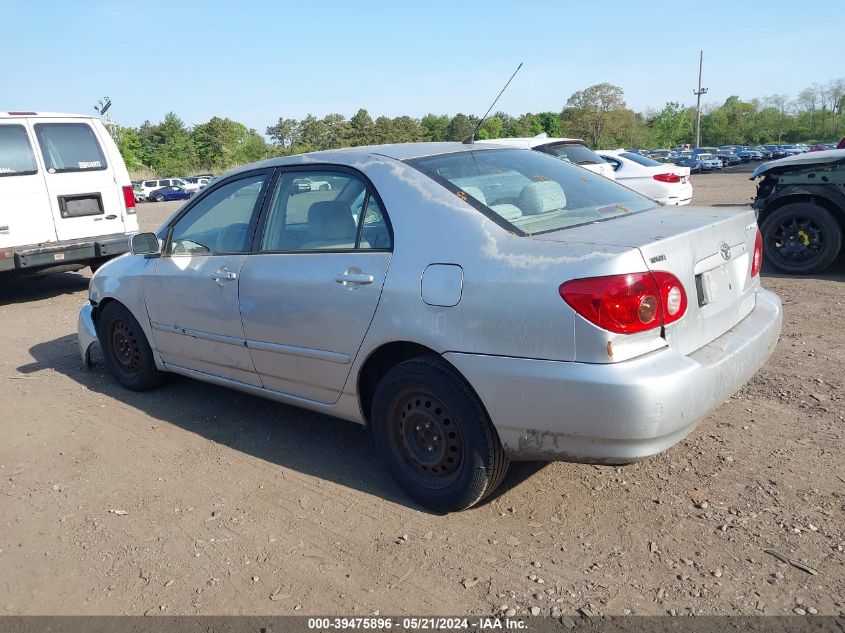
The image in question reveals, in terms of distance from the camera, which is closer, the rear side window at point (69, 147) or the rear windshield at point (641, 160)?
the rear side window at point (69, 147)

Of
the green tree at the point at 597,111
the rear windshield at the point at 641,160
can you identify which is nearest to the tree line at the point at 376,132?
the green tree at the point at 597,111

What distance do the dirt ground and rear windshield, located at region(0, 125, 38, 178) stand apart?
4682mm

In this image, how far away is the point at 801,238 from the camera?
299 inches

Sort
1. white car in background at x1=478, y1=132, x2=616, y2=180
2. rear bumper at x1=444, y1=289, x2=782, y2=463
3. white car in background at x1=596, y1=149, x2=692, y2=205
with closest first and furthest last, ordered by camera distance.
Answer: rear bumper at x1=444, y1=289, x2=782, y2=463
white car in background at x1=478, y1=132, x2=616, y2=180
white car in background at x1=596, y1=149, x2=692, y2=205

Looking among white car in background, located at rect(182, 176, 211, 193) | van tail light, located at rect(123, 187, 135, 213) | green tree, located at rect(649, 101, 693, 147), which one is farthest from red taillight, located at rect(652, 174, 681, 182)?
green tree, located at rect(649, 101, 693, 147)

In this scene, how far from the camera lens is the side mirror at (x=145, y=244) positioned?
14.6 feet

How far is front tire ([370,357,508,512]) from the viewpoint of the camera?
9.70 ft

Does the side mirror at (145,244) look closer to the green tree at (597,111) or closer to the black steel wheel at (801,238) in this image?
the black steel wheel at (801,238)

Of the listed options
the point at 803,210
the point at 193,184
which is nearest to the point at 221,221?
the point at 803,210

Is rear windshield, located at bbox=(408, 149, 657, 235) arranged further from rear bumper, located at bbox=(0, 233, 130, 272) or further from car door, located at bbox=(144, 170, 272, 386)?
rear bumper, located at bbox=(0, 233, 130, 272)

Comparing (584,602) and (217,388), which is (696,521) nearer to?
(584,602)

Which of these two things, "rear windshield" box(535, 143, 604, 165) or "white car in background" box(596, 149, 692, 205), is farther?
"white car in background" box(596, 149, 692, 205)

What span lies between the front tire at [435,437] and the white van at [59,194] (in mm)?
6738

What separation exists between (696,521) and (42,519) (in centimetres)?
307
